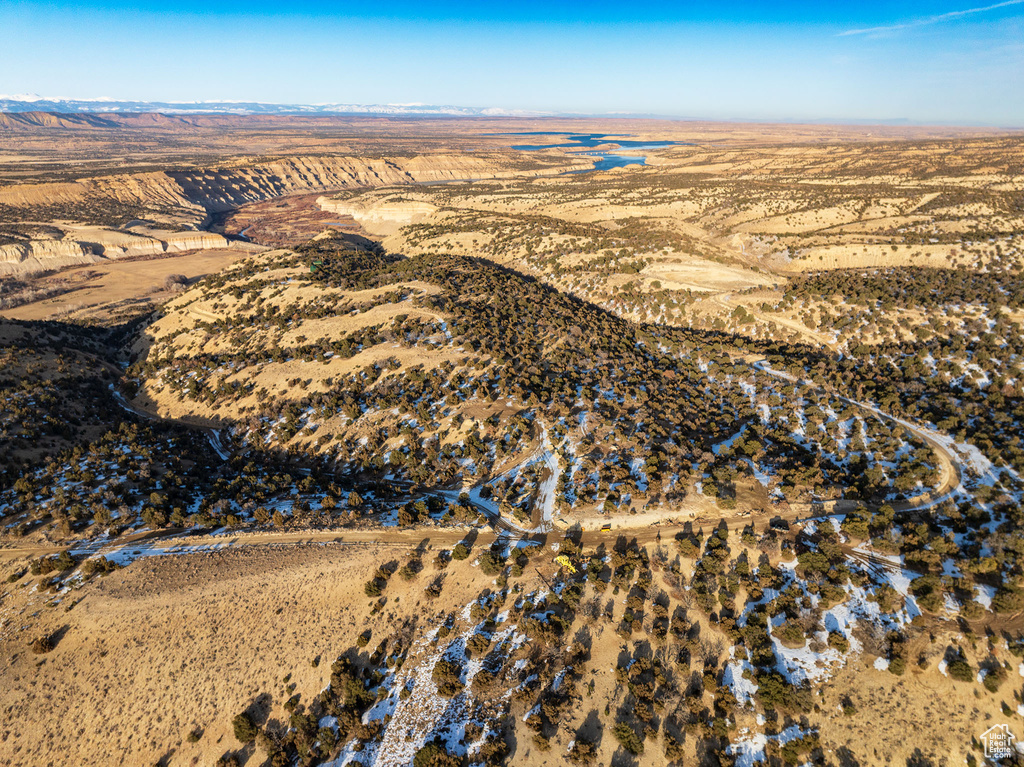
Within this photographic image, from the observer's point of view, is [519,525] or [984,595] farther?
[519,525]

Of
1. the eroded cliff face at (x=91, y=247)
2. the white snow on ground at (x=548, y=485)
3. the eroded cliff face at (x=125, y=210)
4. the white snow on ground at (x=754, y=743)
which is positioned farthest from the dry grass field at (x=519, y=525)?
the eroded cliff face at (x=125, y=210)

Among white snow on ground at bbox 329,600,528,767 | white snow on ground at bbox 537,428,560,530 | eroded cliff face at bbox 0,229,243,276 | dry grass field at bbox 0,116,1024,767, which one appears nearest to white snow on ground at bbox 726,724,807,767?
dry grass field at bbox 0,116,1024,767

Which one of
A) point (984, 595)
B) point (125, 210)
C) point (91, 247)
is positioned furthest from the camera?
point (125, 210)

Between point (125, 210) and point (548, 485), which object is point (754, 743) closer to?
point (548, 485)

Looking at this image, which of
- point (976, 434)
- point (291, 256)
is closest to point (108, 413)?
point (291, 256)

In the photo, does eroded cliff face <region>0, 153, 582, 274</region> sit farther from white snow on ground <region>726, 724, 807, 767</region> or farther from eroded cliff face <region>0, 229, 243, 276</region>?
white snow on ground <region>726, 724, 807, 767</region>

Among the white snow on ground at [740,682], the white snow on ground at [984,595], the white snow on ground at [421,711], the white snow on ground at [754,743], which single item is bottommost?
the white snow on ground at [421,711]

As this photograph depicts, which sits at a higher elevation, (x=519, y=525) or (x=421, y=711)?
(x=519, y=525)

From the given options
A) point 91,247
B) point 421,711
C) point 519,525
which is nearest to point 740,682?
point 519,525

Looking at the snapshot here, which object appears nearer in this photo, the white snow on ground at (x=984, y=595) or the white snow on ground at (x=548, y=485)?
the white snow on ground at (x=984, y=595)

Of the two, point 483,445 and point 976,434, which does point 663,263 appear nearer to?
point 976,434

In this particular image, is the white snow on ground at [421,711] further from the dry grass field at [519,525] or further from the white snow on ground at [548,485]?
the white snow on ground at [548,485]
